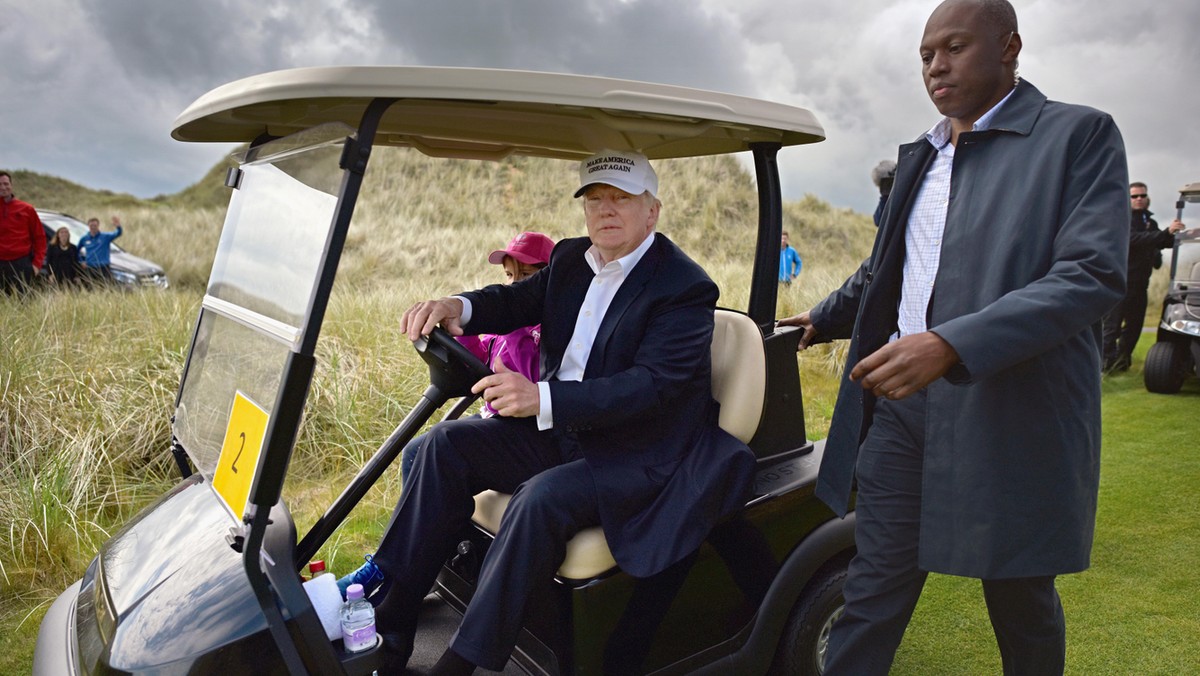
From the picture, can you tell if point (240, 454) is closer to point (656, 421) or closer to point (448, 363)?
point (448, 363)

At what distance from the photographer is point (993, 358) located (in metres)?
1.47

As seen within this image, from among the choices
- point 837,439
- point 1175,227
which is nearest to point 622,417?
point 837,439

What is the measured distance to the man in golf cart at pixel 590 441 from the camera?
183 centimetres

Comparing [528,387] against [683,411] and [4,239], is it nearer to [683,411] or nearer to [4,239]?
[683,411]

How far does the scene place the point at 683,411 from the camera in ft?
6.91

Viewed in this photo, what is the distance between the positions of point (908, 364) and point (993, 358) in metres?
0.15

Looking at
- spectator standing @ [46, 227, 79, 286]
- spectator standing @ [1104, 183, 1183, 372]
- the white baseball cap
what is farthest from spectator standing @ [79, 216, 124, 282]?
spectator standing @ [1104, 183, 1183, 372]

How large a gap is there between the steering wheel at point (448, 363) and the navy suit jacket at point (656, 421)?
0.21 meters

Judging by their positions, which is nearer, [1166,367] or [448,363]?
[448,363]

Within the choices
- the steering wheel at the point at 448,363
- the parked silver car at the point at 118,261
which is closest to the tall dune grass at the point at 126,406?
the steering wheel at the point at 448,363

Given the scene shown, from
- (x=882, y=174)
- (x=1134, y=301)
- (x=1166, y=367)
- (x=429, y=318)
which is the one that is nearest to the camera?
(x=429, y=318)

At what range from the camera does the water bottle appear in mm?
1701

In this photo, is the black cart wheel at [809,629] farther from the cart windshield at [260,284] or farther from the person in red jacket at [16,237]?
the person in red jacket at [16,237]

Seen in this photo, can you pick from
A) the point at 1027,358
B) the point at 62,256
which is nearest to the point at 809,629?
the point at 1027,358
